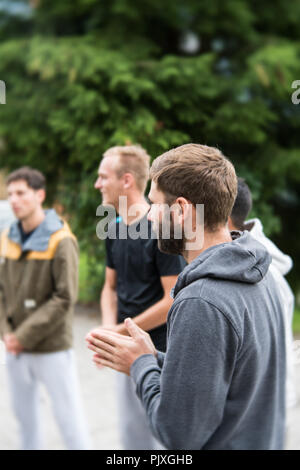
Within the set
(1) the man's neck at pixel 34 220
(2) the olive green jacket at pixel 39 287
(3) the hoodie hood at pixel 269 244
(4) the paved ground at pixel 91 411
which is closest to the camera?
(3) the hoodie hood at pixel 269 244

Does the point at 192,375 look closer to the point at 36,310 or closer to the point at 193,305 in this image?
the point at 193,305

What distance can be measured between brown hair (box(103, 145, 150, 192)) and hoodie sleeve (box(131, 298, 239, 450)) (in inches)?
11.0

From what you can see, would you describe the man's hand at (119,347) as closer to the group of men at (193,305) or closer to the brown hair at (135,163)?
the group of men at (193,305)

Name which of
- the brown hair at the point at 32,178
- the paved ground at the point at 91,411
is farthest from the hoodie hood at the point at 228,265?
the paved ground at the point at 91,411

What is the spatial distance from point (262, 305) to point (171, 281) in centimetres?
20

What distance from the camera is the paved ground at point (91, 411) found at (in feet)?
8.43

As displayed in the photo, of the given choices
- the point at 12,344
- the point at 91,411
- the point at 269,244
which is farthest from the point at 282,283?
the point at 91,411

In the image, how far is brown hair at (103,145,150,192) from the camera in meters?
0.95

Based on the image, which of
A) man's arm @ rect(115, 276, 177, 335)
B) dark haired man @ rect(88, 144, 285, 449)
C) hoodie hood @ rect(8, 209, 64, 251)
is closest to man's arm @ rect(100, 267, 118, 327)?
man's arm @ rect(115, 276, 177, 335)

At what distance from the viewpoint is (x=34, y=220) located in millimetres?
1955

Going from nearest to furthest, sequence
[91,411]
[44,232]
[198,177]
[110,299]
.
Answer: [198,177]
[110,299]
[44,232]
[91,411]

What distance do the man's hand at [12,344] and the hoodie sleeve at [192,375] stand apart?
132cm

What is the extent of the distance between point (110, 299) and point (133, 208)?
0.31 metres
